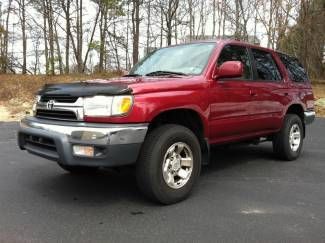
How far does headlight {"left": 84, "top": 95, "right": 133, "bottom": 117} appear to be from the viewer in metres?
4.62

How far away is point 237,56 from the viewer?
6.46 meters

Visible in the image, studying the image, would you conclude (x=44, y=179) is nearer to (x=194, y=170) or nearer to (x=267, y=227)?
(x=194, y=170)

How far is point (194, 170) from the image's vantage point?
17.5 feet

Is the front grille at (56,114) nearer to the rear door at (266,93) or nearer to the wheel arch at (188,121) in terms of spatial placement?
the wheel arch at (188,121)

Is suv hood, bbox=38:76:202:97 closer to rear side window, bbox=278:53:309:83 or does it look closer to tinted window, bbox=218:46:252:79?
tinted window, bbox=218:46:252:79

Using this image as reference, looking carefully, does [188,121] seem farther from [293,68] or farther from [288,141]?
[293,68]

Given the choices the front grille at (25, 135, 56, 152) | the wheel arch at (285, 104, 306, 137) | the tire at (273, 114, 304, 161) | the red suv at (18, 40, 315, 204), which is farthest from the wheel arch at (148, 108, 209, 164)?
the wheel arch at (285, 104, 306, 137)

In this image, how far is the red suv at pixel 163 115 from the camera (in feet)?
15.1

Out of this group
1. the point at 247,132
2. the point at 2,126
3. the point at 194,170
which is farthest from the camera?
the point at 2,126

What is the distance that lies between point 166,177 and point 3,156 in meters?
3.88

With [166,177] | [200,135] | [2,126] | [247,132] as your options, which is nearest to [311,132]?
[247,132]

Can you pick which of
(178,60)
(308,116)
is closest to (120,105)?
(178,60)

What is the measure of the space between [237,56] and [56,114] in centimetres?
271

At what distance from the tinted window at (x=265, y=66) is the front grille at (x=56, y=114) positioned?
9.92 feet
